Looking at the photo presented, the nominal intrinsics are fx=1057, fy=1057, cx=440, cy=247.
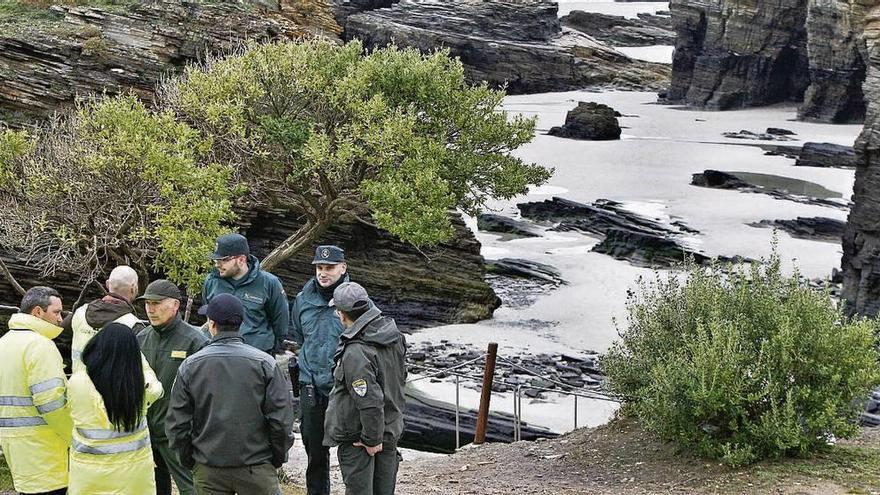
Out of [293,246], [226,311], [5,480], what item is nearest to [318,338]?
[226,311]

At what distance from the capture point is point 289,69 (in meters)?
21.2

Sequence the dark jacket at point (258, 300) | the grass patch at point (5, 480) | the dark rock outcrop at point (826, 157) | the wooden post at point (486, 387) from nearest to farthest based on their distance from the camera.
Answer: the dark jacket at point (258, 300)
the grass patch at point (5, 480)
the wooden post at point (486, 387)
the dark rock outcrop at point (826, 157)

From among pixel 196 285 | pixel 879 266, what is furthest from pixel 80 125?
pixel 879 266

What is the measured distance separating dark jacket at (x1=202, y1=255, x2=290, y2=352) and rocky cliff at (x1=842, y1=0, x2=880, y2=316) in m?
19.6

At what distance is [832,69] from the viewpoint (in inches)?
2694

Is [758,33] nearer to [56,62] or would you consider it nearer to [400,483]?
[56,62]

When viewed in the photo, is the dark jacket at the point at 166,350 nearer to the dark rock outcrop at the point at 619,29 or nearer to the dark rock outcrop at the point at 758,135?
the dark rock outcrop at the point at 758,135

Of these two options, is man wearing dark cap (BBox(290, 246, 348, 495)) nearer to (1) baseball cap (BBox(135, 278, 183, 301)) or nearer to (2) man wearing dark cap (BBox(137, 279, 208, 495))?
(2) man wearing dark cap (BBox(137, 279, 208, 495))

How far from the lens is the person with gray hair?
693 cm

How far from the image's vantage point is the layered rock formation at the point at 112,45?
79.7 ft

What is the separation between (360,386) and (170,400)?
1236 mm

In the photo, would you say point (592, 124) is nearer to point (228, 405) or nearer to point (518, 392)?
point (518, 392)

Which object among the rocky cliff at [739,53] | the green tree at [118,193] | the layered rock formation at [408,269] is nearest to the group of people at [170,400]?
the green tree at [118,193]

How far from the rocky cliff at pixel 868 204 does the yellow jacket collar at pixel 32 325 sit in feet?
71.3
